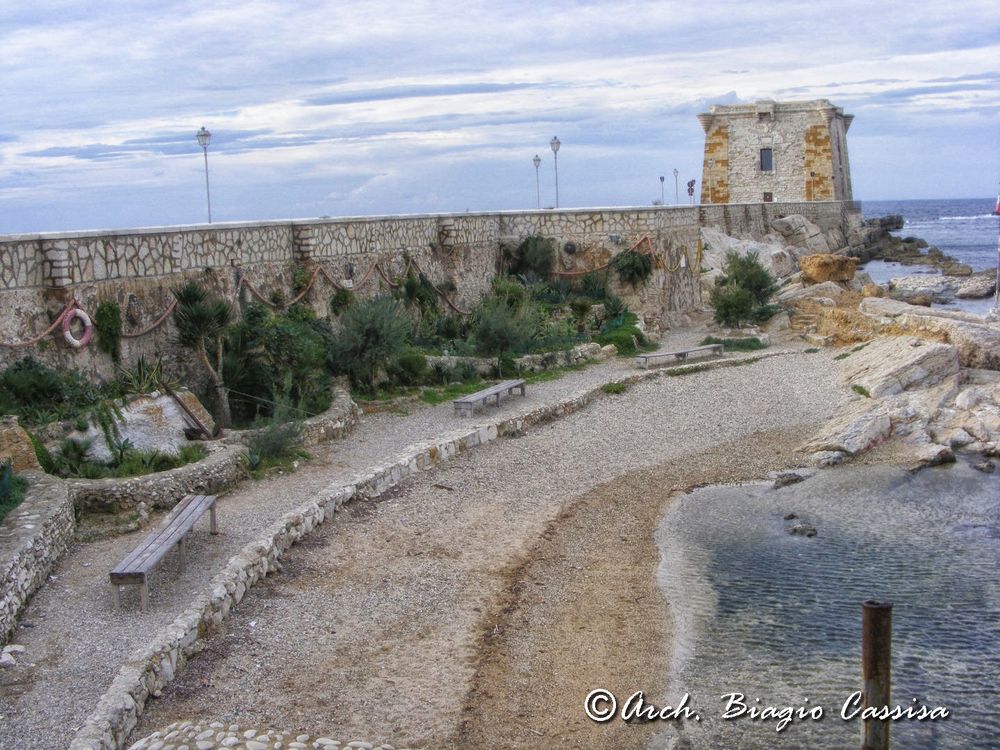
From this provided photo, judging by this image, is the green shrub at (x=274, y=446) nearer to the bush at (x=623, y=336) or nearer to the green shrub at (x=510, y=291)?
the green shrub at (x=510, y=291)

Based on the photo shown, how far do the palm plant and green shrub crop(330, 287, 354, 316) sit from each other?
367 centimetres

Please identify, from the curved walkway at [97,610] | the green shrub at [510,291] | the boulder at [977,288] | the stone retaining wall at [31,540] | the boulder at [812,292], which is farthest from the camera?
the boulder at [977,288]

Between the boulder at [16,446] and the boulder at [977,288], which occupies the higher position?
the boulder at [16,446]

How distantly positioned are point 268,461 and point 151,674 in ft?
18.4

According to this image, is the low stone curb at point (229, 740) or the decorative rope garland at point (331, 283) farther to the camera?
the decorative rope garland at point (331, 283)

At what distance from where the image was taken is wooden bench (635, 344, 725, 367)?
21.4 metres

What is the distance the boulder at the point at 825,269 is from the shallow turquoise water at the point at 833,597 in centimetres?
1794

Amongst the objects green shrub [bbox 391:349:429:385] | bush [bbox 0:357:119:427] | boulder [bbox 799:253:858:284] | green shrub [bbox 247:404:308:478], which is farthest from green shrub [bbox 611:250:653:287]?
bush [bbox 0:357:119:427]

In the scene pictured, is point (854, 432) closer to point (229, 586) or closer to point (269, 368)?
point (269, 368)

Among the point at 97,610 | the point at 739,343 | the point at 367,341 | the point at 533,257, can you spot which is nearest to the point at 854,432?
the point at 367,341

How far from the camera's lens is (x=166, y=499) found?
1126 cm

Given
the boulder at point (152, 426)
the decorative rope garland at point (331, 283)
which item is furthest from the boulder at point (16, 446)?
the decorative rope garland at point (331, 283)

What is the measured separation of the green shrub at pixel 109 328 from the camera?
13.6 meters

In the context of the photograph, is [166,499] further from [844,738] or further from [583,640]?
[844,738]
